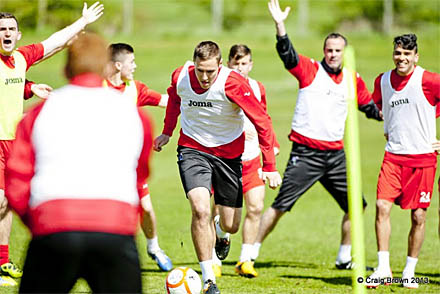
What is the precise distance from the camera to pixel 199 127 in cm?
774

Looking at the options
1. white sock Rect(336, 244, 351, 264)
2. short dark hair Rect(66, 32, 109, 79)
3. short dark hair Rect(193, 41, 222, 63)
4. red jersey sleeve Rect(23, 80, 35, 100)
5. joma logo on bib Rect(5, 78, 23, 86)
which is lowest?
white sock Rect(336, 244, 351, 264)

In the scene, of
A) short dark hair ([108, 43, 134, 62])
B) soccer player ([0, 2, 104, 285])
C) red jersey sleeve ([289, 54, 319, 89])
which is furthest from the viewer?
red jersey sleeve ([289, 54, 319, 89])

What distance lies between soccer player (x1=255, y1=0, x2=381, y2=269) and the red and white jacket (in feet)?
16.2

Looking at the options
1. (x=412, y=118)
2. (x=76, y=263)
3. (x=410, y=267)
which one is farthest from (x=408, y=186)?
(x=76, y=263)

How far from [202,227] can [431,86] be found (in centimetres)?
295

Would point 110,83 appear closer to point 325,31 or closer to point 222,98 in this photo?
point 222,98

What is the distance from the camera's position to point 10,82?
306 inches

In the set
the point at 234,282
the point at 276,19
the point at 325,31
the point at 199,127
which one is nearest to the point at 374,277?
the point at 234,282

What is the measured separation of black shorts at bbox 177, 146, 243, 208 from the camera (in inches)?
293

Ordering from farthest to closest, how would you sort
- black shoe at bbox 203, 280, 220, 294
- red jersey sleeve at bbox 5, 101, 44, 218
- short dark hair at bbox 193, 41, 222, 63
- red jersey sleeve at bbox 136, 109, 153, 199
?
short dark hair at bbox 193, 41, 222, 63
black shoe at bbox 203, 280, 220, 294
red jersey sleeve at bbox 136, 109, 153, 199
red jersey sleeve at bbox 5, 101, 44, 218

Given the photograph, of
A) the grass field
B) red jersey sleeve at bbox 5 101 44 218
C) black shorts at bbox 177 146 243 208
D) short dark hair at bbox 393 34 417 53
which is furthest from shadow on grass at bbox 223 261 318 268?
red jersey sleeve at bbox 5 101 44 218

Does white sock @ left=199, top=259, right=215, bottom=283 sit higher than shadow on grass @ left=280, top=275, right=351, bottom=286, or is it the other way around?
white sock @ left=199, top=259, right=215, bottom=283

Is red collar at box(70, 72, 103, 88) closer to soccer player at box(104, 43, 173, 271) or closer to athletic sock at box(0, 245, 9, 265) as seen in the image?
soccer player at box(104, 43, 173, 271)

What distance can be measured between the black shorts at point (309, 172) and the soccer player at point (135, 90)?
1.57 m
